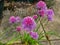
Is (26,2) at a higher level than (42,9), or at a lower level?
lower

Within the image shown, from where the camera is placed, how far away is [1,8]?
400cm

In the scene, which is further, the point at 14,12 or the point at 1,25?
the point at 14,12

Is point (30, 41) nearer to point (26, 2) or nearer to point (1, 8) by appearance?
point (1, 8)

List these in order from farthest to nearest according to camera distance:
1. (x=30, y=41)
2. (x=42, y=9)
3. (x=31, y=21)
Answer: (x=30, y=41), (x=42, y=9), (x=31, y=21)

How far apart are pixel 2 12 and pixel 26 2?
0.67m

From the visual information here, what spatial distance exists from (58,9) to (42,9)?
5.77 ft

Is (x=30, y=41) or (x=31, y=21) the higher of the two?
(x=31, y=21)

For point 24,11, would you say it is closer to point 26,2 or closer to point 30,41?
point 26,2

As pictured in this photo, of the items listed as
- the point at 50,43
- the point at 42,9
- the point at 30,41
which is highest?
the point at 42,9

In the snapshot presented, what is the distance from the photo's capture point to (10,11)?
13.9 ft

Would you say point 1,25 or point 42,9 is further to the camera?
point 1,25

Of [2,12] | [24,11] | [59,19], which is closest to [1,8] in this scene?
[2,12]

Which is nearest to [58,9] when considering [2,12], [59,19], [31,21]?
[59,19]

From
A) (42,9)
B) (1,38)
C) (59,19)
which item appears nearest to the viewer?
(42,9)
